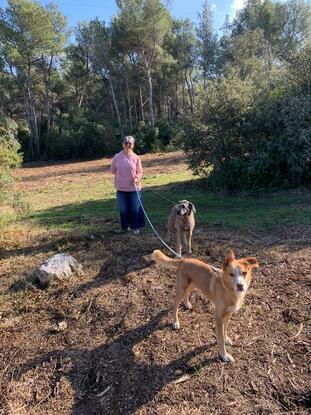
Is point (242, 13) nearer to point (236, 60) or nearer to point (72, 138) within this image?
point (236, 60)

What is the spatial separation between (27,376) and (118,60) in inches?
1576

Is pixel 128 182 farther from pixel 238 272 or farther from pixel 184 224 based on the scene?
pixel 238 272

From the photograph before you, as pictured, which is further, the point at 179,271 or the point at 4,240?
the point at 4,240

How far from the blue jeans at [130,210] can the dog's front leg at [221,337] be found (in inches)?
166

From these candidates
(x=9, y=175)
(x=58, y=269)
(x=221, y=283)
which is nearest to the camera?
(x=221, y=283)

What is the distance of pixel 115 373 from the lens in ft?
13.9

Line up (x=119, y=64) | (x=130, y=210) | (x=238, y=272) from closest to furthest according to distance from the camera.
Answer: (x=238, y=272)
(x=130, y=210)
(x=119, y=64)

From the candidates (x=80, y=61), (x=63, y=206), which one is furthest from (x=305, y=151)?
(x=80, y=61)

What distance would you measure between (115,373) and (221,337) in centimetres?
123

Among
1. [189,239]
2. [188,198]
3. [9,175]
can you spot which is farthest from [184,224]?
[188,198]

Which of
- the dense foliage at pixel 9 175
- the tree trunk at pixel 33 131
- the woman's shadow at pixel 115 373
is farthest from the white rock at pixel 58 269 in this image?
the tree trunk at pixel 33 131

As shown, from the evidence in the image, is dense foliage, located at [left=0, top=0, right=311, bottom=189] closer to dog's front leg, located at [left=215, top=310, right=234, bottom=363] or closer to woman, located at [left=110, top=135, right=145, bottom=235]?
woman, located at [left=110, top=135, right=145, bottom=235]

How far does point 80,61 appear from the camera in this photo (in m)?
42.6

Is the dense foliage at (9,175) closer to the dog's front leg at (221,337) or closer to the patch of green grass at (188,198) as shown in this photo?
the patch of green grass at (188,198)
